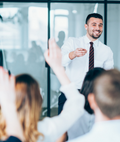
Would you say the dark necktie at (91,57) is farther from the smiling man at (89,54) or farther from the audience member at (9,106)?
the audience member at (9,106)

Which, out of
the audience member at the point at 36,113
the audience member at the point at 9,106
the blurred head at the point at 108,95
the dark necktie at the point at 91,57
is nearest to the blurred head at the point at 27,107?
the audience member at the point at 36,113

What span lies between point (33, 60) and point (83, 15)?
1.35 meters

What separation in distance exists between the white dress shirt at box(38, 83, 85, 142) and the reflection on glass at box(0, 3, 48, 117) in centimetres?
283

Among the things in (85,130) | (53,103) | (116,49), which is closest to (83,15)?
(116,49)

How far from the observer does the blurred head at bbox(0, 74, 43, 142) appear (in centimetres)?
97

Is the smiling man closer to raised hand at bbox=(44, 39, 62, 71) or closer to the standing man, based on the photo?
the standing man

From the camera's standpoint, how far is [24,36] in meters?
3.82

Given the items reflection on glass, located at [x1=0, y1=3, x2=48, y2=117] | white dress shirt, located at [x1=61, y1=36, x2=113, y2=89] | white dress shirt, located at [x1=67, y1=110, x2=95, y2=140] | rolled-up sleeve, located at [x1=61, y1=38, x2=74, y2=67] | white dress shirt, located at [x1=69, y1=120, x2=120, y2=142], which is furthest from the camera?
reflection on glass, located at [x1=0, y1=3, x2=48, y2=117]

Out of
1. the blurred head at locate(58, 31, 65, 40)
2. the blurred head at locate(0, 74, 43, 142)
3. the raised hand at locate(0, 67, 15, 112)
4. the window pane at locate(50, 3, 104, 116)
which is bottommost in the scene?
the blurred head at locate(0, 74, 43, 142)

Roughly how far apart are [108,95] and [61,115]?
0.27 m

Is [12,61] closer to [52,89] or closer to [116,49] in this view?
[52,89]

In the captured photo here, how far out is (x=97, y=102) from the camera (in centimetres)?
104

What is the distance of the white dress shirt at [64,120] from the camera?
981 millimetres

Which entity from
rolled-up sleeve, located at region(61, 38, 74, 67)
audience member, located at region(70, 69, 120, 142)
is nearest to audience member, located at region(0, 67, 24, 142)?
audience member, located at region(70, 69, 120, 142)
